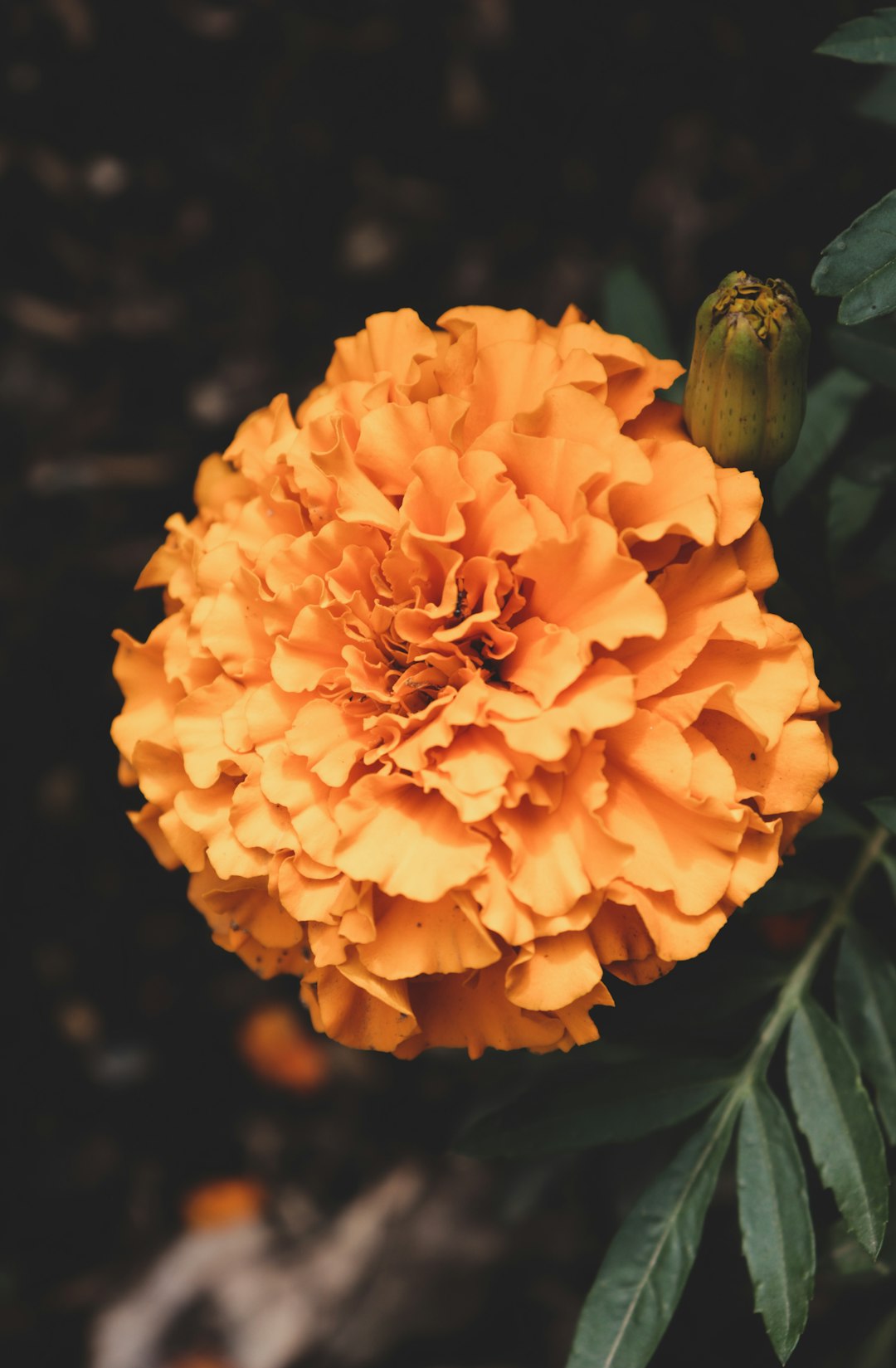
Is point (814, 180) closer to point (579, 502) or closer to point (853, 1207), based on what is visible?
point (579, 502)

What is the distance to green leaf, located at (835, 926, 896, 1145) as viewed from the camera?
0.87 m

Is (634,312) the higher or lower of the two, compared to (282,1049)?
higher

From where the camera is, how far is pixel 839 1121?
81 centimetres

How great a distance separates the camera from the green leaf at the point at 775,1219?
2.53ft

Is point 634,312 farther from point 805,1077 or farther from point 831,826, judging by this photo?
point 805,1077

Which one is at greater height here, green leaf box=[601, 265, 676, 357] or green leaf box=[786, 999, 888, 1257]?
green leaf box=[601, 265, 676, 357]

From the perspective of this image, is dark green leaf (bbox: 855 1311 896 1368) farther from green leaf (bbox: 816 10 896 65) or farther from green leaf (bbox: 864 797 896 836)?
green leaf (bbox: 816 10 896 65)

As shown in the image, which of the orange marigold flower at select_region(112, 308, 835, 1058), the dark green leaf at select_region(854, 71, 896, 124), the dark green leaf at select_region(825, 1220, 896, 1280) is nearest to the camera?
the orange marigold flower at select_region(112, 308, 835, 1058)

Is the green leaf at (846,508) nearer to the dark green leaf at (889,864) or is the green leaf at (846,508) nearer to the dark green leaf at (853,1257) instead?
the dark green leaf at (889,864)

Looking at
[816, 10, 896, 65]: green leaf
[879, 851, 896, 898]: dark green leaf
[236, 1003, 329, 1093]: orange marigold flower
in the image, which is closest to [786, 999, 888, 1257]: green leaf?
[879, 851, 896, 898]: dark green leaf

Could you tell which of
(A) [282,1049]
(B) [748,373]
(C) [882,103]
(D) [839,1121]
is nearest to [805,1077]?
(D) [839,1121]

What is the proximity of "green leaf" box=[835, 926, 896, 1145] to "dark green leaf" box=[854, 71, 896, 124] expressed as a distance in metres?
0.69

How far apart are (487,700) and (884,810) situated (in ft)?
0.95

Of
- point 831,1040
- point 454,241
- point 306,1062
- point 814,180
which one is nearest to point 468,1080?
point 306,1062
